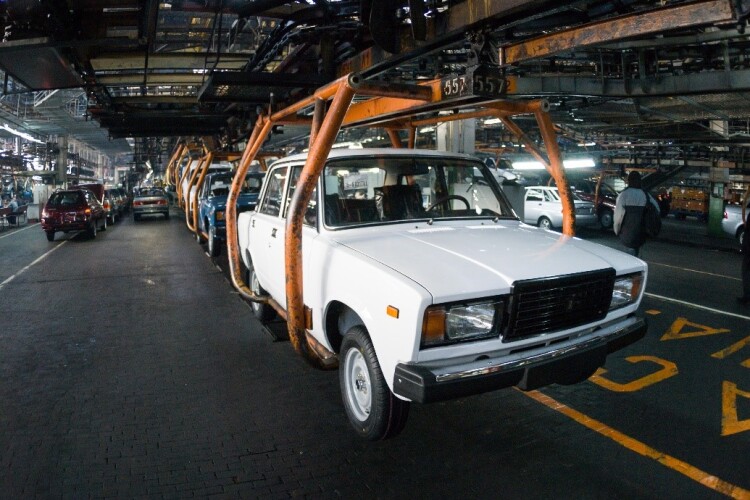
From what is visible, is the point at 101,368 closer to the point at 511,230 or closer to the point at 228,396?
the point at 228,396

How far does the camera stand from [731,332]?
584 centimetres

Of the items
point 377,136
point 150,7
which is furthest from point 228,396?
point 377,136

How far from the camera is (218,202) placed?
10883mm

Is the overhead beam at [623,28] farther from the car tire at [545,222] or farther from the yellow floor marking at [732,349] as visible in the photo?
the car tire at [545,222]

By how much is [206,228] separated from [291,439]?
9.34m

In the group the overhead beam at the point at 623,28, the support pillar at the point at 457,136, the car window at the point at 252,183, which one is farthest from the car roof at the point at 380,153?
the car window at the point at 252,183

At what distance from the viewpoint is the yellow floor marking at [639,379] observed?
4.29 metres

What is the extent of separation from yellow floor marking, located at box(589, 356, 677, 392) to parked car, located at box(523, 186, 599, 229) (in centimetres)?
1251

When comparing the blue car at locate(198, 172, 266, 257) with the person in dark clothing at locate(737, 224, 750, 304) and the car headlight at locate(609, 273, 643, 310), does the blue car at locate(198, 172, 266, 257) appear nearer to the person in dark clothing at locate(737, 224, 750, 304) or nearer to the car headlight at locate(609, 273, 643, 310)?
the car headlight at locate(609, 273, 643, 310)

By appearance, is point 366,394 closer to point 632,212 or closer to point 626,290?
point 626,290

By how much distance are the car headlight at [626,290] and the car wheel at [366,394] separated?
1.60 metres

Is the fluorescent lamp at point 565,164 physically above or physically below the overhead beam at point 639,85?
below

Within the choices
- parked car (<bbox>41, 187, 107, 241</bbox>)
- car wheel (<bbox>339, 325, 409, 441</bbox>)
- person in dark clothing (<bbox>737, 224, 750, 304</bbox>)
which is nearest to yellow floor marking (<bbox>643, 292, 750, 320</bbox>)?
person in dark clothing (<bbox>737, 224, 750, 304</bbox>)

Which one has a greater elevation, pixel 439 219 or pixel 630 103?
pixel 630 103
